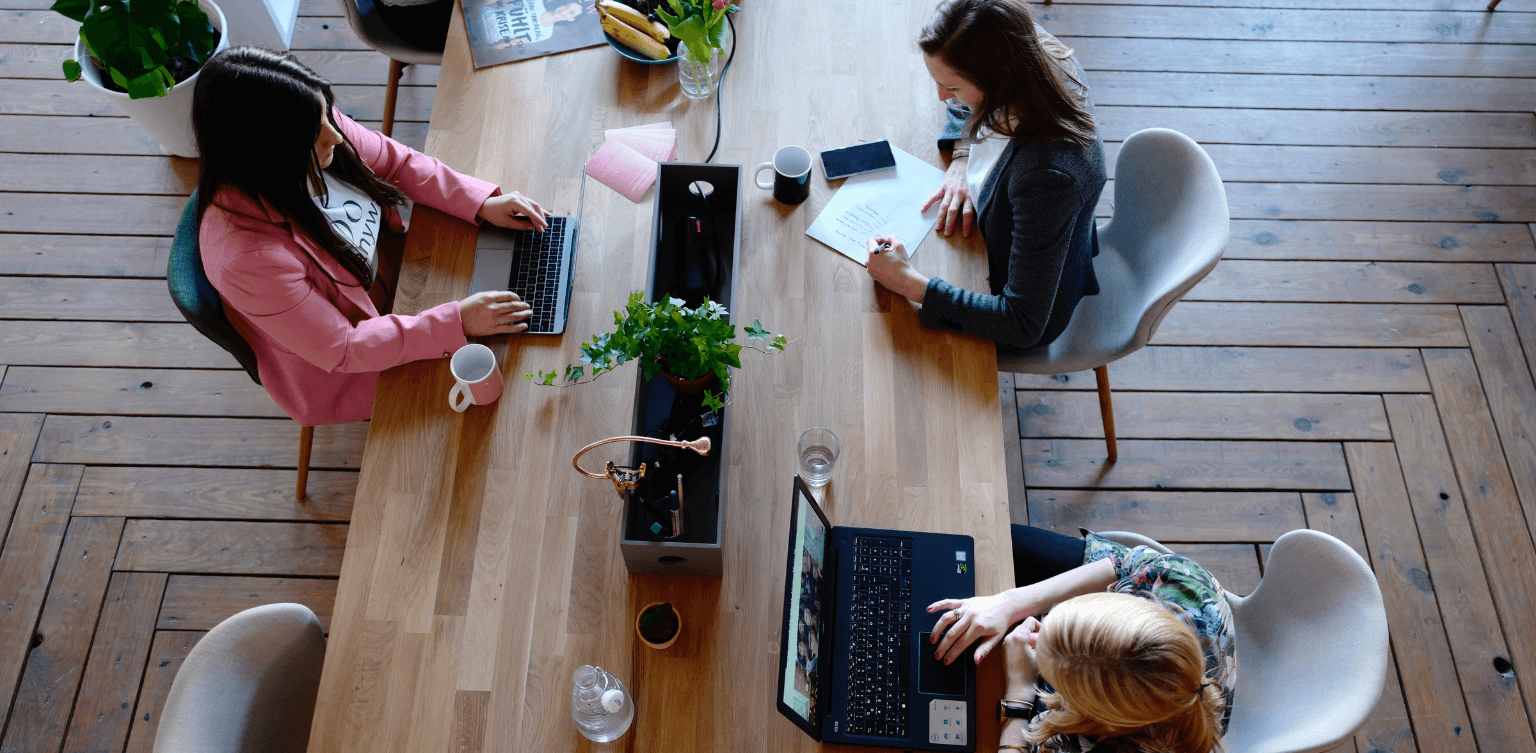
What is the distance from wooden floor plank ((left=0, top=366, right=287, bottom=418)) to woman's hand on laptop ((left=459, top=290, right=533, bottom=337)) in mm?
1257

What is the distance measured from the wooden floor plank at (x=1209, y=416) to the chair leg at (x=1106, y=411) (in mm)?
66

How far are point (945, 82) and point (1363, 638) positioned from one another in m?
1.23

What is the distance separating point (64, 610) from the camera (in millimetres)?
2355

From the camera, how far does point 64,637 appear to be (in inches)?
91.3

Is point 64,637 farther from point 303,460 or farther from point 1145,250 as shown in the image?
point 1145,250

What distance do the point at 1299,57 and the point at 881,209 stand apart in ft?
7.71

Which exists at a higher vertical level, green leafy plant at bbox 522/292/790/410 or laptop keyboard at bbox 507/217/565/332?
green leafy plant at bbox 522/292/790/410

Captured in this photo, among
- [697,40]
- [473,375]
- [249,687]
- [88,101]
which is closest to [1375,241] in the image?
[697,40]

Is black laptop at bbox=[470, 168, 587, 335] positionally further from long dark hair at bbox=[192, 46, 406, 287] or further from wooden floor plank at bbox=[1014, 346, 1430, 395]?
wooden floor plank at bbox=[1014, 346, 1430, 395]

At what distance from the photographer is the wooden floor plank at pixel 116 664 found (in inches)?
86.7

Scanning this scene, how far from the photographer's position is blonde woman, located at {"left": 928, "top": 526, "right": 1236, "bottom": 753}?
1.28 metres

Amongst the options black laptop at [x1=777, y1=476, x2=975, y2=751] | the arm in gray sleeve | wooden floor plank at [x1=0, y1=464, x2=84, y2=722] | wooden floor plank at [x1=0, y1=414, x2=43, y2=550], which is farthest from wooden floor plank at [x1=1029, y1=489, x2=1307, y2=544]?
wooden floor plank at [x1=0, y1=414, x2=43, y2=550]

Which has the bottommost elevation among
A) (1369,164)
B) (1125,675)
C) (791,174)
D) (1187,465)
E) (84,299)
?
(84,299)

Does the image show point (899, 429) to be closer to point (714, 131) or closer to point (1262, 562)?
point (714, 131)
